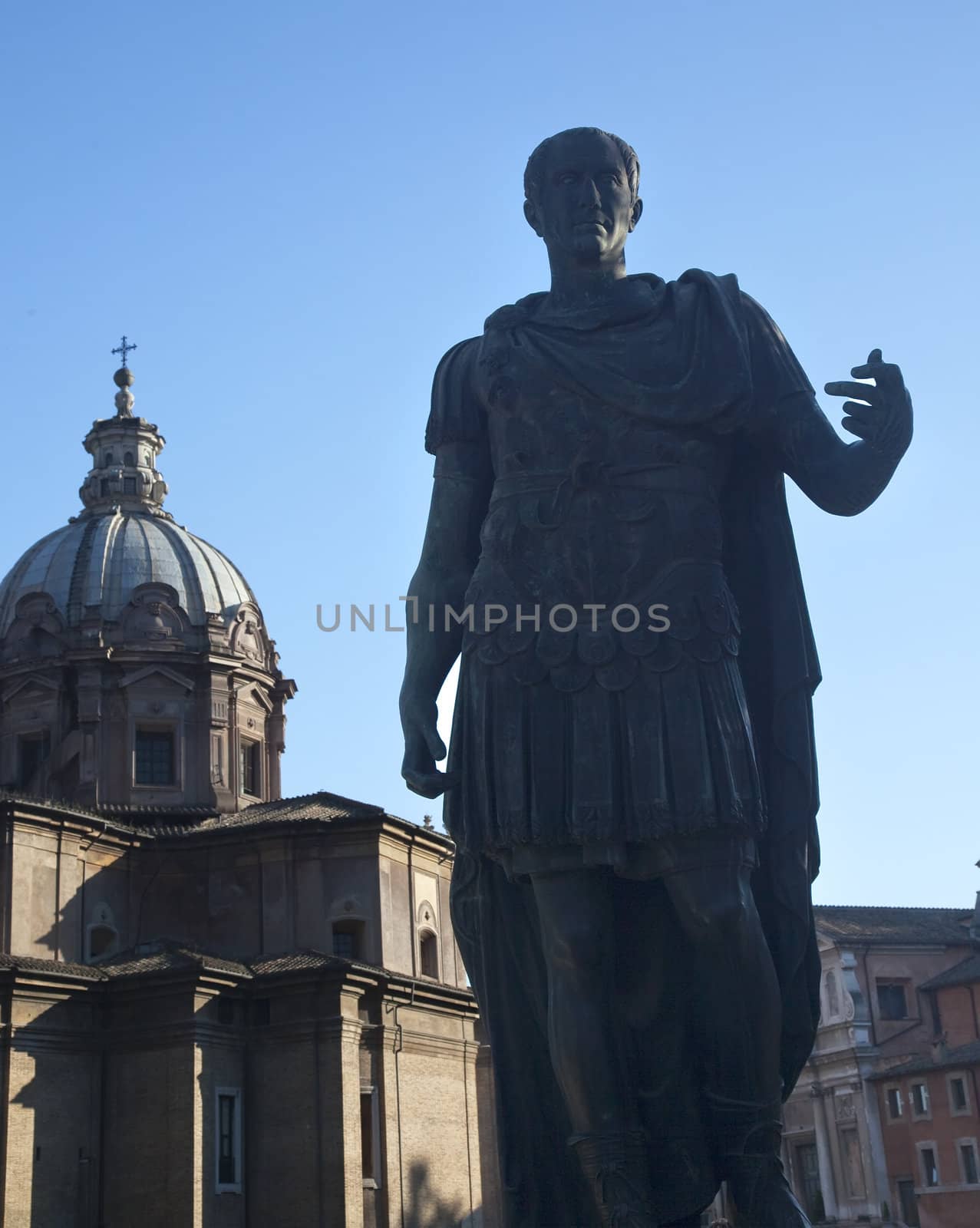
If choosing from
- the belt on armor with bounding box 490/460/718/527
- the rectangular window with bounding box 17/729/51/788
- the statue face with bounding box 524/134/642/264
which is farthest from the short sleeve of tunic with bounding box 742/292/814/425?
the rectangular window with bounding box 17/729/51/788

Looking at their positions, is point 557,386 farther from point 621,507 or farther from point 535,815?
point 535,815

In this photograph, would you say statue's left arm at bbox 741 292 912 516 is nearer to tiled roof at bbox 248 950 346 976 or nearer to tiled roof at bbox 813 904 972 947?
tiled roof at bbox 248 950 346 976

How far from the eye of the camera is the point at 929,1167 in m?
51.1

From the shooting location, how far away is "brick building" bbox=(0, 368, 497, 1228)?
127ft

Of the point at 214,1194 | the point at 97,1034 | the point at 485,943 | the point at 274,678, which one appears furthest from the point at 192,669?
the point at 485,943

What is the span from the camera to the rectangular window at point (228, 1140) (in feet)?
127

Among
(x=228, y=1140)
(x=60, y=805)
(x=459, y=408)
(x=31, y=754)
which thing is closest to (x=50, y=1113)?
(x=228, y=1140)

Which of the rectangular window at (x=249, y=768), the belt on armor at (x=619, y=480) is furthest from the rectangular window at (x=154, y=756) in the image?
the belt on armor at (x=619, y=480)

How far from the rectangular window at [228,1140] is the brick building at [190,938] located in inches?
2.5

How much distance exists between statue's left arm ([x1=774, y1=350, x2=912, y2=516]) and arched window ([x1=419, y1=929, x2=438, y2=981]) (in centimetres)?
4353

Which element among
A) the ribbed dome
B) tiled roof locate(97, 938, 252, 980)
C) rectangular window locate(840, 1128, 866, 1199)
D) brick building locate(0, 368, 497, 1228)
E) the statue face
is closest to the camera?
the statue face

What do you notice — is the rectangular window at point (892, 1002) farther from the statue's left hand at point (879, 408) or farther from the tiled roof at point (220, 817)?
the statue's left hand at point (879, 408)

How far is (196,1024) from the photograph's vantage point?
129 feet

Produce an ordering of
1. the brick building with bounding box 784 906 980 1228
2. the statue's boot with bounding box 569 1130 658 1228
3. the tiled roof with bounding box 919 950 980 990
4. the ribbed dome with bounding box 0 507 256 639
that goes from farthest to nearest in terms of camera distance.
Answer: the tiled roof with bounding box 919 950 980 990 → the brick building with bounding box 784 906 980 1228 → the ribbed dome with bounding box 0 507 256 639 → the statue's boot with bounding box 569 1130 658 1228
